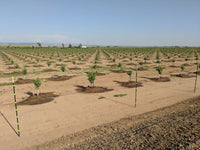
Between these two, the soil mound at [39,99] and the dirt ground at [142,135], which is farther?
the soil mound at [39,99]

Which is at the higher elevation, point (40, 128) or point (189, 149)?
point (189, 149)

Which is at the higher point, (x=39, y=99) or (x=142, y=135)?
(x=142, y=135)

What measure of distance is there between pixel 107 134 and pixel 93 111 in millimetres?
3622

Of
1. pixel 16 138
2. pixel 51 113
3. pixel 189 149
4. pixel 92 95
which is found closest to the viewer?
pixel 189 149

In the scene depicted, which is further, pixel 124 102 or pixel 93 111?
pixel 124 102

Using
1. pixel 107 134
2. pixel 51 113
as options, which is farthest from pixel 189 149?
pixel 51 113

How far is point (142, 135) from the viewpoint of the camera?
7.27m

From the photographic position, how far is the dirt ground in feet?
21.5

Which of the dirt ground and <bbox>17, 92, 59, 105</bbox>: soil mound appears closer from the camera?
the dirt ground

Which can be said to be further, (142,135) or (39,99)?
(39,99)

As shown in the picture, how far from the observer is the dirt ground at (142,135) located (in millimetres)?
6551

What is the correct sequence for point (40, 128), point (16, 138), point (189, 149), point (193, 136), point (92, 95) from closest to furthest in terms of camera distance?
1. point (189, 149)
2. point (193, 136)
3. point (16, 138)
4. point (40, 128)
5. point (92, 95)

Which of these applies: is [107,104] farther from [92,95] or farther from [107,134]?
[107,134]

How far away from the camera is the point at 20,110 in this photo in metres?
11.5
